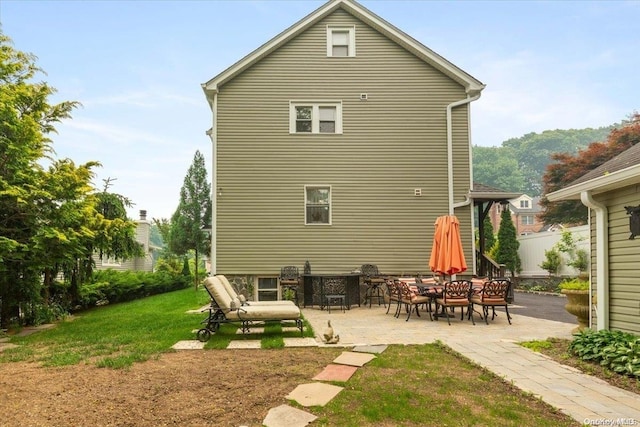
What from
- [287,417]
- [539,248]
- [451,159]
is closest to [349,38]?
[451,159]

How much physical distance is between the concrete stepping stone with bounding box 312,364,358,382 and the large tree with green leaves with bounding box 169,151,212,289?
18.3 metres

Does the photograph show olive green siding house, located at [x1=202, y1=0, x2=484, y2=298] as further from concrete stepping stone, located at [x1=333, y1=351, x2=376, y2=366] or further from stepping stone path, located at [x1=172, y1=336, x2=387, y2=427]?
concrete stepping stone, located at [x1=333, y1=351, x2=376, y2=366]

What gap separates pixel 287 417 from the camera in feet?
10.9

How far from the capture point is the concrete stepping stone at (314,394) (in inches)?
144

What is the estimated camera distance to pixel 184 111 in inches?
801

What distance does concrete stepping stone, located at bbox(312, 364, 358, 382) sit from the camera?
4.34 meters

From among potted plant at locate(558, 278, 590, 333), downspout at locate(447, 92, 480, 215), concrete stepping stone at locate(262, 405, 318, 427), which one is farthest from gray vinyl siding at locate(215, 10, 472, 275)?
concrete stepping stone at locate(262, 405, 318, 427)

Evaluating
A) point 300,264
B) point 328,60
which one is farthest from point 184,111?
point 300,264

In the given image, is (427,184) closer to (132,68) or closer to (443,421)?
(443,421)

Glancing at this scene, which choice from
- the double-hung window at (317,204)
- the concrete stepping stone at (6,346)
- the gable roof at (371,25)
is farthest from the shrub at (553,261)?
the concrete stepping stone at (6,346)

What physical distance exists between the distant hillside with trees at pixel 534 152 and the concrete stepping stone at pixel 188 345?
2746 inches

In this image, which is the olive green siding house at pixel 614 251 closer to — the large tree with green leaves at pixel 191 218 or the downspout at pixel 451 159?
the downspout at pixel 451 159

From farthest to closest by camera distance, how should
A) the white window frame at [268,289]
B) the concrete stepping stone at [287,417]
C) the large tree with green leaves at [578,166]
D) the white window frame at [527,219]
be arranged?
1. the white window frame at [527,219]
2. the large tree with green leaves at [578,166]
3. the white window frame at [268,289]
4. the concrete stepping stone at [287,417]

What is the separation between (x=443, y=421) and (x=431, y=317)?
5.74m
